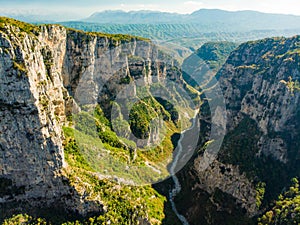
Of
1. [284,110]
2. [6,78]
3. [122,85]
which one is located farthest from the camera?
[122,85]

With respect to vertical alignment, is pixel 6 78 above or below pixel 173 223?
above

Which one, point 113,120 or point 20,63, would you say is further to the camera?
point 113,120

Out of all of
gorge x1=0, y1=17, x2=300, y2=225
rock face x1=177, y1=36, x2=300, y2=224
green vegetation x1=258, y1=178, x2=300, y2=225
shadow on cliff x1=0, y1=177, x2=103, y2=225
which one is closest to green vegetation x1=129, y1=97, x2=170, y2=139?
gorge x1=0, y1=17, x2=300, y2=225

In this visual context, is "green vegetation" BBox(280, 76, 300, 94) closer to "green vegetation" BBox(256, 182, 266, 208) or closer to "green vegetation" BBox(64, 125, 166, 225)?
"green vegetation" BBox(256, 182, 266, 208)

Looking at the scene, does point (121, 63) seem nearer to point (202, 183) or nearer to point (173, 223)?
point (202, 183)

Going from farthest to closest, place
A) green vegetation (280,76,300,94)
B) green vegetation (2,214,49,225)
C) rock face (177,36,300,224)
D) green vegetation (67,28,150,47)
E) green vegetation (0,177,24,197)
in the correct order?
green vegetation (67,28,150,47), green vegetation (280,76,300,94), rock face (177,36,300,224), green vegetation (0,177,24,197), green vegetation (2,214,49,225)

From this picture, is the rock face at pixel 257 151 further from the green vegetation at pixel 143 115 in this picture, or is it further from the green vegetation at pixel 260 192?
the green vegetation at pixel 143 115

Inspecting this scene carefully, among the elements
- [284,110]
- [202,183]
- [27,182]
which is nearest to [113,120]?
[202,183]
